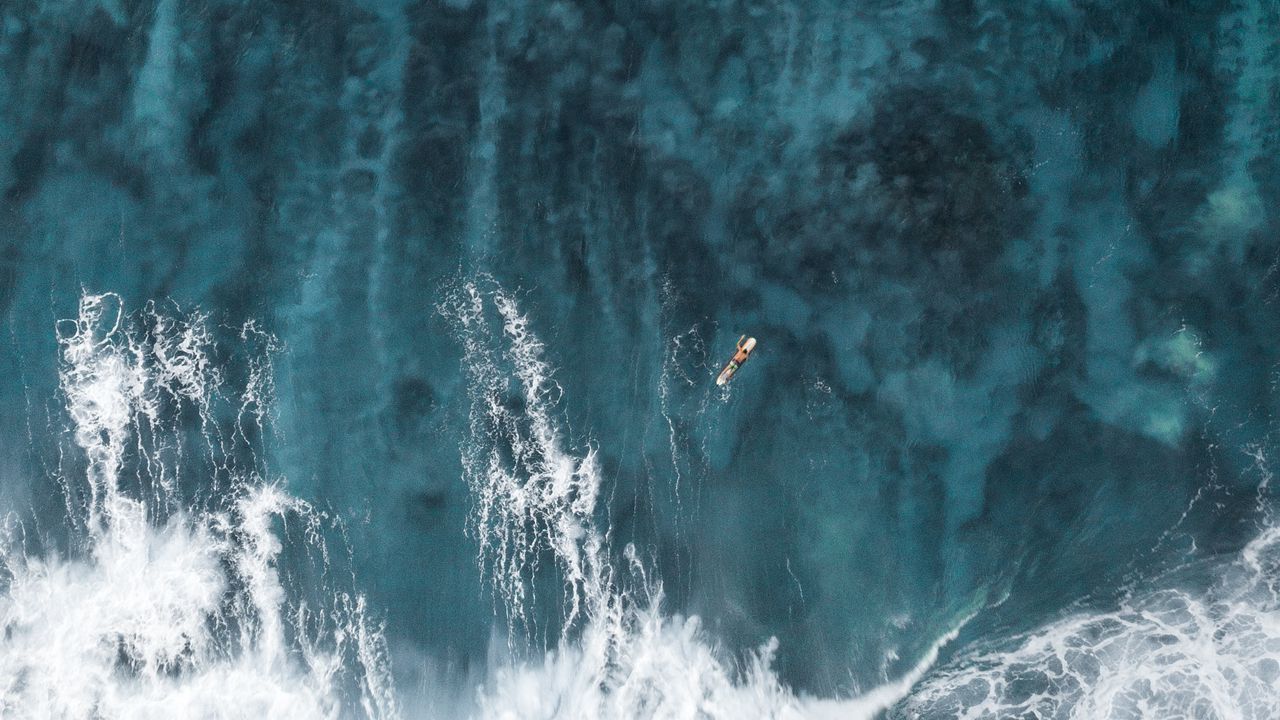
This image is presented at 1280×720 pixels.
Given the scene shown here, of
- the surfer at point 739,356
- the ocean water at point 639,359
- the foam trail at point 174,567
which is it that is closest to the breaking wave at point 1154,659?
the ocean water at point 639,359

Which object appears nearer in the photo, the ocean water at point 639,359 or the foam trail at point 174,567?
the ocean water at point 639,359

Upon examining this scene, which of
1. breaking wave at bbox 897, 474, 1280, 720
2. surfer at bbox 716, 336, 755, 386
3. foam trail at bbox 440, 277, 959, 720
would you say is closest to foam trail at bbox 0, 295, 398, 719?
foam trail at bbox 440, 277, 959, 720

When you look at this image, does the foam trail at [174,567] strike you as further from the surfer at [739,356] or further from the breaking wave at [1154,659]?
the breaking wave at [1154,659]

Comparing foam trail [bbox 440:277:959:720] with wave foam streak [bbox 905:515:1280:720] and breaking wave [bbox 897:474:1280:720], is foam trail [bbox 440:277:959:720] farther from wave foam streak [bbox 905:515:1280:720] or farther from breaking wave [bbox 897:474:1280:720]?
wave foam streak [bbox 905:515:1280:720]

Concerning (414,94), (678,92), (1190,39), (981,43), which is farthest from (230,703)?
(1190,39)

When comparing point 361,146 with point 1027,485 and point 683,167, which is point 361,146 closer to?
point 683,167
